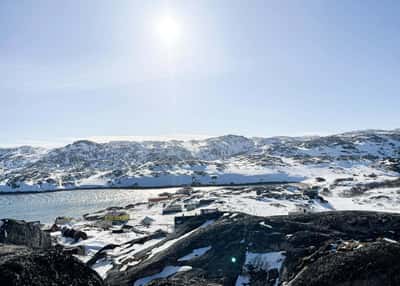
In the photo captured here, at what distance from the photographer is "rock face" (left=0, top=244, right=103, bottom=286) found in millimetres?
9328

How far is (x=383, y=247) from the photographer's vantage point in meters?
11.2

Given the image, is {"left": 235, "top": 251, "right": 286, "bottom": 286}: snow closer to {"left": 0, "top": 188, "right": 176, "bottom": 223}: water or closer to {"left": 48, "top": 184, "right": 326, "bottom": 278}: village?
{"left": 48, "top": 184, "right": 326, "bottom": 278}: village

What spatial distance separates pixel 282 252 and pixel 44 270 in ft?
51.5

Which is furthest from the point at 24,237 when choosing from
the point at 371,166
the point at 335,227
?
the point at 371,166

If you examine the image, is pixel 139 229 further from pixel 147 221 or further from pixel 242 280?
pixel 242 280

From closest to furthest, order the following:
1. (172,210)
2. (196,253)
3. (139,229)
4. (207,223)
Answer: (196,253) → (207,223) → (139,229) → (172,210)

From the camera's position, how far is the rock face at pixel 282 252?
10.9 meters

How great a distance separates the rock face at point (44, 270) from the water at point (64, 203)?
70.4 m

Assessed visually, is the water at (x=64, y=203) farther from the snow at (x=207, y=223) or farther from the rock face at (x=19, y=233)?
the snow at (x=207, y=223)

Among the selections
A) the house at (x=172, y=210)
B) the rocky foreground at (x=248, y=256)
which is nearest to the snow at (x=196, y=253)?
the rocky foreground at (x=248, y=256)

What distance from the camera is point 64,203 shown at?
106 metres

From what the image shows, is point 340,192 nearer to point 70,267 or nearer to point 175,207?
point 175,207

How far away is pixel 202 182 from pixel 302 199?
76195 mm

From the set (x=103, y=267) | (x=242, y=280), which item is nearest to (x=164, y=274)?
(x=242, y=280)
